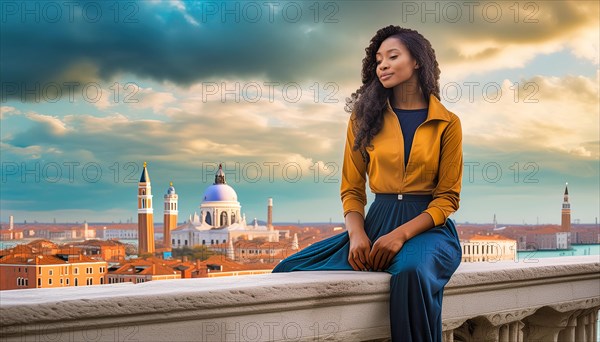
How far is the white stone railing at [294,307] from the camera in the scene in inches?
53.7

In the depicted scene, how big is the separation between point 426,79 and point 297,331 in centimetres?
93

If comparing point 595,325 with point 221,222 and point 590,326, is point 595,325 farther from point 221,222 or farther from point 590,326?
point 221,222

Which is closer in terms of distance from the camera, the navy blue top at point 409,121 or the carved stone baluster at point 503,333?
the navy blue top at point 409,121

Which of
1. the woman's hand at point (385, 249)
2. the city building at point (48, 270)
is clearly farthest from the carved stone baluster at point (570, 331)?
the city building at point (48, 270)

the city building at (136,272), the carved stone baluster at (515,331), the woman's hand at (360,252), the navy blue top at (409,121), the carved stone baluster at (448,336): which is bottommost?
the city building at (136,272)

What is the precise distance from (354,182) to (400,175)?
152mm

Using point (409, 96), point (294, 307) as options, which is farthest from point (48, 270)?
point (294, 307)

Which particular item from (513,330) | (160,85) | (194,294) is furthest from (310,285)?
(160,85)

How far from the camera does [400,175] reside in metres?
2.12

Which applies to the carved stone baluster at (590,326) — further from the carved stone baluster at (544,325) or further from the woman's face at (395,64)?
the woman's face at (395,64)

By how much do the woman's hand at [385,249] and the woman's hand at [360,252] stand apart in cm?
3

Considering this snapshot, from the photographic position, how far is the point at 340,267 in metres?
2.06

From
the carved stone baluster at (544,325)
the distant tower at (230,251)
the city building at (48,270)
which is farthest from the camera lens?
the distant tower at (230,251)

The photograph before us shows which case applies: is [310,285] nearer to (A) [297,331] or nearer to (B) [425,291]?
(A) [297,331]
